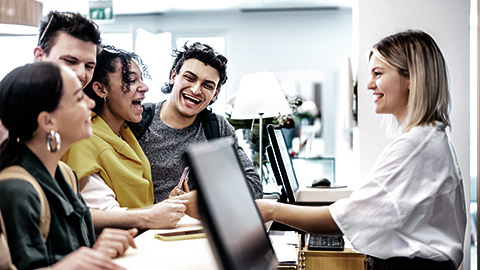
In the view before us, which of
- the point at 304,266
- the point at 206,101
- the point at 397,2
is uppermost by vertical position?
the point at 397,2

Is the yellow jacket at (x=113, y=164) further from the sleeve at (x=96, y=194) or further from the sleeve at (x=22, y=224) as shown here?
the sleeve at (x=22, y=224)

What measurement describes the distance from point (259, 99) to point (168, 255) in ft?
7.09

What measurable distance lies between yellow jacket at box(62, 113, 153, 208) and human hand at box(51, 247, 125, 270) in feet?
1.88

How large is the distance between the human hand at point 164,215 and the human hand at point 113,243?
354 mm

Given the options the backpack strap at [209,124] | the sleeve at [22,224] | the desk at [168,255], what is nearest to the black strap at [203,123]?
the backpack strap at [209,124]

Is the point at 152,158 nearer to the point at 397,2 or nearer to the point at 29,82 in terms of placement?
the point at 29,82

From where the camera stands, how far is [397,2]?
3918 millimetres

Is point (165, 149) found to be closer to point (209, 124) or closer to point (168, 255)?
point (209, 124)

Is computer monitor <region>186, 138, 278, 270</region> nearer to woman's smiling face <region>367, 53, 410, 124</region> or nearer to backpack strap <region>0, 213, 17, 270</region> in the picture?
backpack strap <region>0, 213, 17, 270</region>

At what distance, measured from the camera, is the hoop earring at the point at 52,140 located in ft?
4.59

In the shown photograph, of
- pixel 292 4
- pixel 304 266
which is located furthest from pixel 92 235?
pixel 292 4

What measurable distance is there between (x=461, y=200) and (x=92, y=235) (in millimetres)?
1182

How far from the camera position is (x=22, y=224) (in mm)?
1267

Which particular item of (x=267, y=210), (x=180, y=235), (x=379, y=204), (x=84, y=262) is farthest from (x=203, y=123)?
(x=84, y=262)
